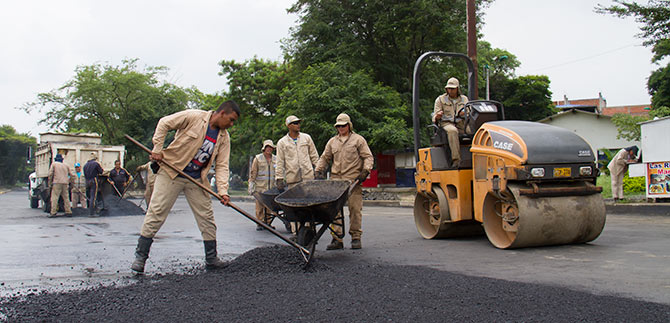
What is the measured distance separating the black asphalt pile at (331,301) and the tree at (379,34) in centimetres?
2179

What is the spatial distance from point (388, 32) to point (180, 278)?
932 inches

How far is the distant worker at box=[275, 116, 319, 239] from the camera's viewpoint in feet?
26.9

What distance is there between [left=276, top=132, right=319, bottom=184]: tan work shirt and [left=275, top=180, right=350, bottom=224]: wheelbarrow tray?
1570 millimetres

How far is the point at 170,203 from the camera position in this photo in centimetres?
557

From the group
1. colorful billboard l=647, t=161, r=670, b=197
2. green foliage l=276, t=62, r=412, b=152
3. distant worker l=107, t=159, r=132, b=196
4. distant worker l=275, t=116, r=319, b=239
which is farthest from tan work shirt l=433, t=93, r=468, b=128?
green foliage l=276, t=62, r=412, b=152

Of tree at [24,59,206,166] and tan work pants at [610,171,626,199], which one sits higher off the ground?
tree at [24,59,206,166]

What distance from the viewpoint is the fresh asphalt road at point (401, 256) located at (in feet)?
15.8

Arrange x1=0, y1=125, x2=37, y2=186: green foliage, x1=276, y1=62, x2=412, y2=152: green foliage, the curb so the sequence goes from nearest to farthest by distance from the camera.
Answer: the curb < x1=276, y1=62, x2=412, y2=152: green foliage < x1=0, y1=125, x2=37, y2=186: green foliage

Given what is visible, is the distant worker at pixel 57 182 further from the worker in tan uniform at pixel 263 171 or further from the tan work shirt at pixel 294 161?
the tan work shirt at pixel 294 161

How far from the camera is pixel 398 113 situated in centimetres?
2414

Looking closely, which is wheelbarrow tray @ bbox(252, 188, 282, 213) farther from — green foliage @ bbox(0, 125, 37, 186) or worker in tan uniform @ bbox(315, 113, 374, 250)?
green foliage @ bbox(0, 125, 37, 186)

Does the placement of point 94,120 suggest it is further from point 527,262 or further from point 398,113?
point 527,262

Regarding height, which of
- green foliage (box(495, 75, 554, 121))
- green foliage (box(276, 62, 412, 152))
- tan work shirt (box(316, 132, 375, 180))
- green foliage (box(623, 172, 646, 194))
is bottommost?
green foliage (box(623, 172, 646, 194))

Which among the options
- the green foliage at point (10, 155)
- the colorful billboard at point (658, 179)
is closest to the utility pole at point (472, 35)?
the colorful billboard at point (658, 179)
